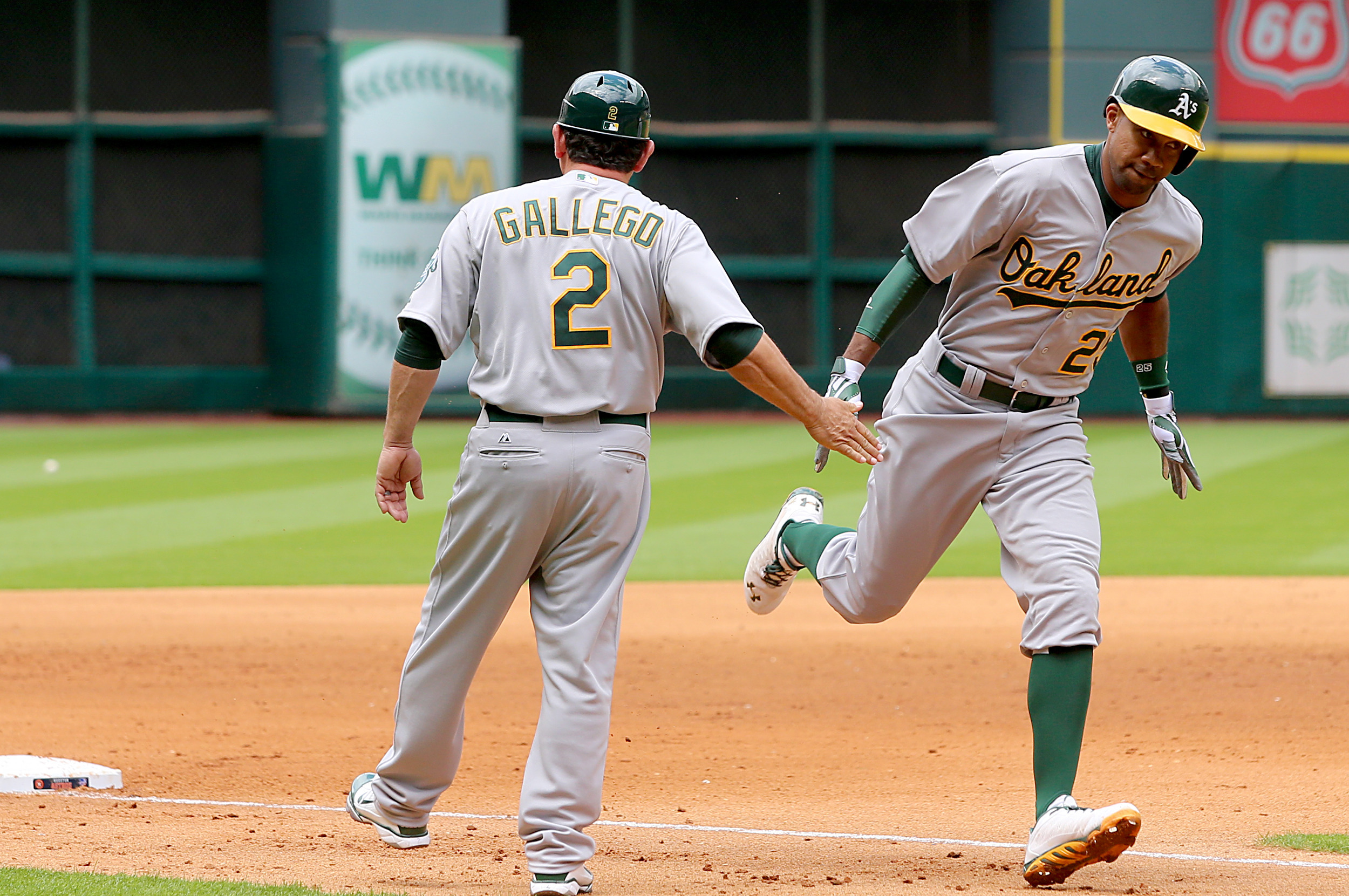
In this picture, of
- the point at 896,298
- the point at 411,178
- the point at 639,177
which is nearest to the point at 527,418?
the point at 896,298

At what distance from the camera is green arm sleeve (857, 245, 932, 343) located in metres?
4.54

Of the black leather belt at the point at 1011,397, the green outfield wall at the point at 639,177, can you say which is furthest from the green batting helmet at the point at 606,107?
the green outfield wall at the point at 639,177

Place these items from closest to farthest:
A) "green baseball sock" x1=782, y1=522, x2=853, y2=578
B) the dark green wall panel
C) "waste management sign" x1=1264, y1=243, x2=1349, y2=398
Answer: "green baseball sock" x1=782, y1=522, x2=853, y2=578 → the dark green wall panel → "waste management sign" x1=1264, y1=243, x2=1349, y2=398

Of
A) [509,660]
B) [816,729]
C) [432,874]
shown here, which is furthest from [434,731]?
[509,660]

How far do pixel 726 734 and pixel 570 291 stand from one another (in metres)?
2.67

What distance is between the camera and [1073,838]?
3.86 meters

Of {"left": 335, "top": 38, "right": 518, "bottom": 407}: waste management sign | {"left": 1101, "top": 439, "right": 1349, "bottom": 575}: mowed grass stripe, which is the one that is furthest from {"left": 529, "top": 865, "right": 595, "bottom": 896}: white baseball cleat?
{"left": 335, "top": 38, "right": 518, "bottom": 407}: waste management sign

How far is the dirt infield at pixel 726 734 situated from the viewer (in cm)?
423

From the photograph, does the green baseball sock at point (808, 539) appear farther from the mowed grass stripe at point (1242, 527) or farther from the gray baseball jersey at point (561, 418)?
the mowed grass stripe at point (1242, 527)

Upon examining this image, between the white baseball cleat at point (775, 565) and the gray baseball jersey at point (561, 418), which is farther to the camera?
the white baseball cleat at point (775, 565)

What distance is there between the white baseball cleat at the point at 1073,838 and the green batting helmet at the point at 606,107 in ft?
6.04

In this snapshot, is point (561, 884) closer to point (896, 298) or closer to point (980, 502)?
point (980, 502)

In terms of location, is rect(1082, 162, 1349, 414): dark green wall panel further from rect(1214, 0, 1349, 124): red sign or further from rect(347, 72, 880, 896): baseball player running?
rect(347, 72, 880, 896): baseball player running

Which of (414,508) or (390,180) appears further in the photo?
(390,180)
